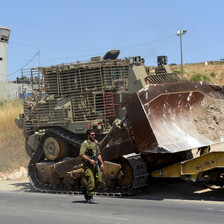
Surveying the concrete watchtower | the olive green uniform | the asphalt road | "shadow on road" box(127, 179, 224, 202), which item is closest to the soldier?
the olive green uniform

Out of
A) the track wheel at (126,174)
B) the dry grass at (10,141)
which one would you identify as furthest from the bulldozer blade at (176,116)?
the dry grass at (10,141)

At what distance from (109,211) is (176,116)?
125 inches

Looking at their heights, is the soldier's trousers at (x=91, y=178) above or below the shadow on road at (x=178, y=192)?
above

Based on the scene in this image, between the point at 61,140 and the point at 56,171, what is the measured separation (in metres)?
0.90

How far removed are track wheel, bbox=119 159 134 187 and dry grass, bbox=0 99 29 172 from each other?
8.49 meters

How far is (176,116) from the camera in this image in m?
10.8

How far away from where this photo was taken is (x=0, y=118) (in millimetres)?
25000

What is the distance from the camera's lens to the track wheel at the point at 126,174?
10711 mm

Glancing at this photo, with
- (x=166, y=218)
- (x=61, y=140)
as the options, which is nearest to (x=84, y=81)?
(x=61, y=140)

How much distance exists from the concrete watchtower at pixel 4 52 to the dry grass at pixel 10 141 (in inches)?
929

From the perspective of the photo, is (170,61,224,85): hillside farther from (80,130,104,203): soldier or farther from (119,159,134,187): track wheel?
(80,130,104,203): soldier

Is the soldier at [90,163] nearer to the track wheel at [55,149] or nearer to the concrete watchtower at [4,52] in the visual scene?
the track wheel at [55,149]

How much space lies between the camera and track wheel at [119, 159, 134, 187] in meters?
10.7

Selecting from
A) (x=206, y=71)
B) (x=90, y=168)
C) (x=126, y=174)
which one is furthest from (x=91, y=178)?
(x=206, y=71)
